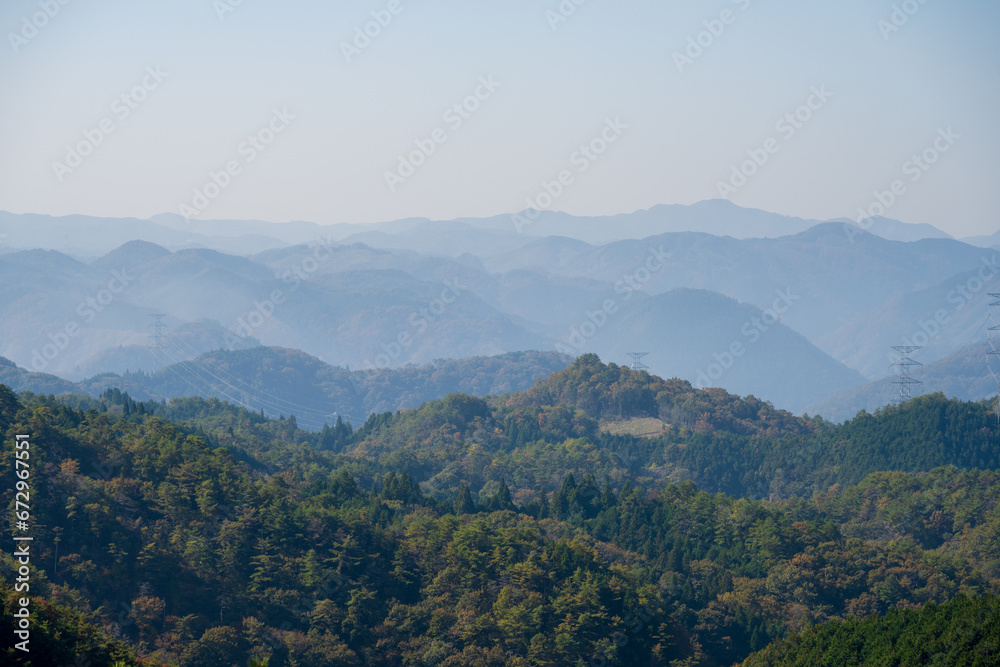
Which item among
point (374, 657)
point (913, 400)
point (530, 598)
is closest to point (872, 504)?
point (913, 400)

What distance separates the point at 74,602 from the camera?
48.2 meters

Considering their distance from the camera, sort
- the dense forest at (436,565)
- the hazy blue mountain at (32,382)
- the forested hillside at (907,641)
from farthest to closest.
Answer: the hazy blue mountain at (32,382) < the dense forest at (436,565) < the forested hillside at (907,641)

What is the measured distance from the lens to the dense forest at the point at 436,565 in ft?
169

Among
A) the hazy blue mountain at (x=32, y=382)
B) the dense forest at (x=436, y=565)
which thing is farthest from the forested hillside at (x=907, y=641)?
the hazy blue mountain at (x=32, y=382)

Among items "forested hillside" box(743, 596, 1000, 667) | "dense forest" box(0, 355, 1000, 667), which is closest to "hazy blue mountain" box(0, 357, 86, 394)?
"dense forest" box(0, 355, 1000, 667)

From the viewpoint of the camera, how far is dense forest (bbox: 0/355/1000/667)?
169 feet

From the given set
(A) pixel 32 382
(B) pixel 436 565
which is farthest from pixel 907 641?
(A) pixel 32 382

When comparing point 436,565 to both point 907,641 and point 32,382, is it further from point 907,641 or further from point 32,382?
point 32,382

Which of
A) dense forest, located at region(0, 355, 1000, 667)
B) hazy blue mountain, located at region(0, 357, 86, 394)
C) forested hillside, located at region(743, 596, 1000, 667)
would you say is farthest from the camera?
hazy blue mountain, located at region(0, 357, 86, 394)

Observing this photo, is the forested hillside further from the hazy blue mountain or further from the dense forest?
the hazy blue mountain

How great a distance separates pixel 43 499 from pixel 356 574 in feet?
56.9

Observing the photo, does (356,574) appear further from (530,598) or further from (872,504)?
(872,504)

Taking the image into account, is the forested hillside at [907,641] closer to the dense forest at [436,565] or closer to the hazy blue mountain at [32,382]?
the dense forest at [436,565]

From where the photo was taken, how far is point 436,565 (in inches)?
2422
